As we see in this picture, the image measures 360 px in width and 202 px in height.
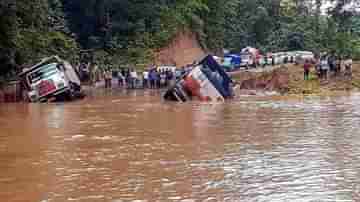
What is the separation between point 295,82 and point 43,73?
45.2ft

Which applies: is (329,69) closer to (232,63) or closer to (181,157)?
(232,63)

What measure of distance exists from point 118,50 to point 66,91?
2216cm

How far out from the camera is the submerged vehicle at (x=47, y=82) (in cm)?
2775

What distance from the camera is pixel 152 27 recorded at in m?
53.0

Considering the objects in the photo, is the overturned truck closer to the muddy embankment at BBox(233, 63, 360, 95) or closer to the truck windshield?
the truck windshield

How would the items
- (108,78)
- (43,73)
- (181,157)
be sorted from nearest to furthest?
(181,157) < (43,73) < (108,78)

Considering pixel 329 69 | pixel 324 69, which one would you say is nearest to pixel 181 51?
pixel 329 69

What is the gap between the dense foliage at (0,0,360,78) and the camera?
32.6 metres

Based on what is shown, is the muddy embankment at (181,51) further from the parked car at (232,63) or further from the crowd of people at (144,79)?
the crowd of people at (144,79)

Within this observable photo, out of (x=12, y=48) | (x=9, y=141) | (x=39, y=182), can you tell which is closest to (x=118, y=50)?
(x=12, y=48)

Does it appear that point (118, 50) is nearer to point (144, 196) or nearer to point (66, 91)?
point (66, 91)

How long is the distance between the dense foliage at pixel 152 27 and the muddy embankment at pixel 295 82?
868 centimetres

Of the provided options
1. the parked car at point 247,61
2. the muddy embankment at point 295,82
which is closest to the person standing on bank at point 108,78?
the muddy embankment at point 295,82

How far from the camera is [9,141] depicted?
45.2ft
